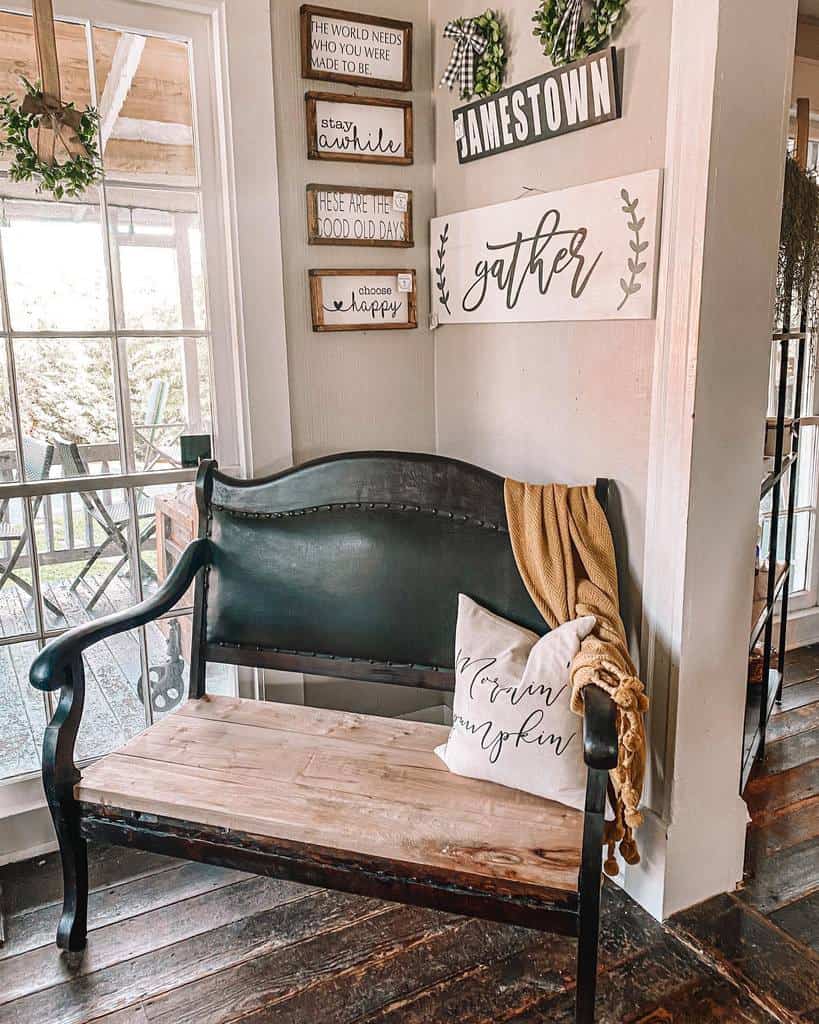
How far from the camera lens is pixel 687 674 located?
1795 mm

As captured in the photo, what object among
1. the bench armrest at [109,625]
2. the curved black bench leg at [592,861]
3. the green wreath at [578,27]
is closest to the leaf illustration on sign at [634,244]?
the green wreath at [578,27]

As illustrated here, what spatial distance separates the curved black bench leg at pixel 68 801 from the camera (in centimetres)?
168

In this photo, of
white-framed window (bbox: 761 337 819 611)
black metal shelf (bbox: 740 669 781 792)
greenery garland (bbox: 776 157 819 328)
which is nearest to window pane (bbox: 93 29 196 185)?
greenery garland (bbox: 776 157 819 328)

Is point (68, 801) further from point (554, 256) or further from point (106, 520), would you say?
point (554, 256)

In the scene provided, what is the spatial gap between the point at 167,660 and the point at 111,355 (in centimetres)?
87

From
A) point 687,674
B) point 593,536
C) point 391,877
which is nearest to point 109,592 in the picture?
point 391,877

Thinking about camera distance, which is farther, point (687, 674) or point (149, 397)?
point (149, 397)

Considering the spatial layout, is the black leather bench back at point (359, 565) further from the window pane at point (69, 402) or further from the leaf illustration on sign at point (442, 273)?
the leaf illustration on sign at point (442, 273)

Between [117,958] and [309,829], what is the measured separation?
2.01 feet

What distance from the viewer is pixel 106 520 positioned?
2.15m

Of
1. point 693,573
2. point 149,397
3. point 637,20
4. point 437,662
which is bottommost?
point 437,662

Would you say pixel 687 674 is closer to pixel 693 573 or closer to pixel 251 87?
pixel 693 573

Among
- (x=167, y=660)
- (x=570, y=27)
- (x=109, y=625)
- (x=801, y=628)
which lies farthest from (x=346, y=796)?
(x=801, y=628)

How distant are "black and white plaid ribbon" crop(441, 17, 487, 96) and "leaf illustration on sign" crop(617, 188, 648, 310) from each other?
2.13 feet
